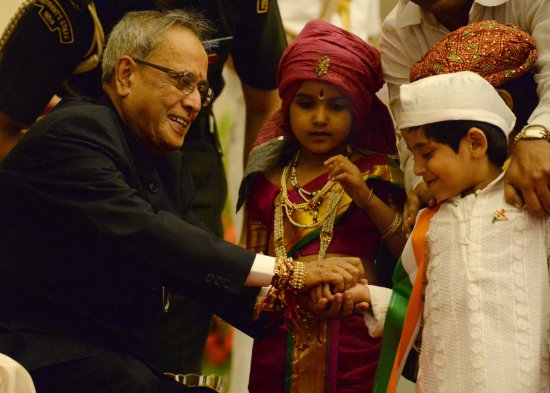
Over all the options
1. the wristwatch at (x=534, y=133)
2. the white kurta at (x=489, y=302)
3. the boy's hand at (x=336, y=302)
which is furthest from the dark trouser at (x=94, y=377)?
the wristwatch at (x=534, y=133)

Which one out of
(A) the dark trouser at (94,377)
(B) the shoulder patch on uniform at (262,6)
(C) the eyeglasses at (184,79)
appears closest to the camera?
(A) the dark trouser at (94,377)

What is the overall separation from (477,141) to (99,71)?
1501 mm

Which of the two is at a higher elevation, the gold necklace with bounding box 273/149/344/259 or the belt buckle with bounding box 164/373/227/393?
the gold necklace with bounding box 273/149/344/259

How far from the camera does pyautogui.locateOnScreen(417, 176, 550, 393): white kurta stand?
284cm

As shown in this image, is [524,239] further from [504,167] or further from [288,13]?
[288,13]

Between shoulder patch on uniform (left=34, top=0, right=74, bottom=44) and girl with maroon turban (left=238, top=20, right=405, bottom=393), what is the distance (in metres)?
0.75

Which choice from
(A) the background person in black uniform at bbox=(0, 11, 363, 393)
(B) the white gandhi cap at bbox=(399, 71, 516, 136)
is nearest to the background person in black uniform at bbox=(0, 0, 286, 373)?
(A) the background person in black uniform at bbox=(0, 11, 363, 393)

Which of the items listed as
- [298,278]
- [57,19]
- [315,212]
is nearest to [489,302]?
[298,278]

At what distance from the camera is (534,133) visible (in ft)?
9.83

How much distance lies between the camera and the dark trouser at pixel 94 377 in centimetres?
298

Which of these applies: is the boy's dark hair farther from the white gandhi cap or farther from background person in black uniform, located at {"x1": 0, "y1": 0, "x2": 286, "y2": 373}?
background person in black uniform, located at {"x1": 0, "y1": 0, "x2": 286, "y2": 373}

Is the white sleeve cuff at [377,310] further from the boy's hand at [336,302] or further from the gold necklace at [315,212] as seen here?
the gold necklace at [315,212]

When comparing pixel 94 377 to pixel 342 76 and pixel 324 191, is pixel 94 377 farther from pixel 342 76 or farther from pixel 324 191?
pixel 342 76

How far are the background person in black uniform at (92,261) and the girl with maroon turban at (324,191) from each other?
332mm
